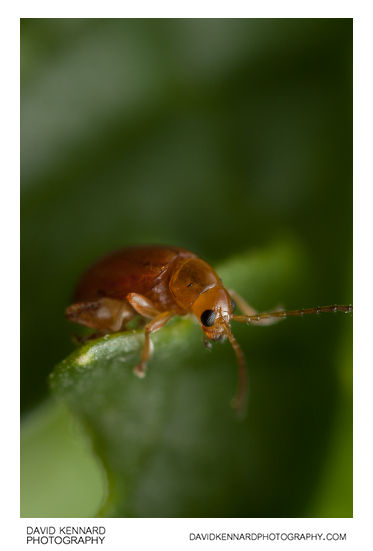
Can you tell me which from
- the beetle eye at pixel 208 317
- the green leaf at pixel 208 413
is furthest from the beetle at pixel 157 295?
the green leaf at pixel 208 413

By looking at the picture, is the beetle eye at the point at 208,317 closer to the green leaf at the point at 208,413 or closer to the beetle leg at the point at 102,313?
the green leaf at the point at 208,413

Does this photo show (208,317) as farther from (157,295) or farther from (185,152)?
(185,152)

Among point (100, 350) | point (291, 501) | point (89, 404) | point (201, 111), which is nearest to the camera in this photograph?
point (100, 350)

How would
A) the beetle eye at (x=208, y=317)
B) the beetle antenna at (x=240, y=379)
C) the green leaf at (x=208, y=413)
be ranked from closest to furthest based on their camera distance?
the green leaf at (x=208, y=413) → the beetle antenna at (x=240, y=379) → the beetle eye at (x=208, y=317)

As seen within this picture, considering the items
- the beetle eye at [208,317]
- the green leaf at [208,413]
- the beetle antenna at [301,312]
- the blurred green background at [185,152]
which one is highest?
the blurred green background at [185,152]

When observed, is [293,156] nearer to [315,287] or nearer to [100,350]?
[315,287]

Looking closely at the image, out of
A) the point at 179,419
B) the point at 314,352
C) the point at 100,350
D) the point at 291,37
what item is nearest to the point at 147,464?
the point at 179,419
